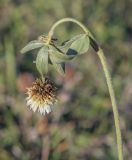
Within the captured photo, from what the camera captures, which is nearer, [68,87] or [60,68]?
[60,68]

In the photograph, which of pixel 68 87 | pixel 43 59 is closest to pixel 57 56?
pixel 43 59

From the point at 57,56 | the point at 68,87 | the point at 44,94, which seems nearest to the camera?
the point at 57,56

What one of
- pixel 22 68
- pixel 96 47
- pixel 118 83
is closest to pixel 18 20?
pixel 22 68

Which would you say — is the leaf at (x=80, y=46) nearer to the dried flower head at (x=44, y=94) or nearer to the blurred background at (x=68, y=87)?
the dried flower head at (x=44, y=94)

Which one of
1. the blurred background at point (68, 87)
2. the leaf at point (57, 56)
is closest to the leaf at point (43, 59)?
the leaf at point (57, 56)

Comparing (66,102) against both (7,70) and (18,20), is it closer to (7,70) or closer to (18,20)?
(7,70)

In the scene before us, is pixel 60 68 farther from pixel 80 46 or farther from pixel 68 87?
pixel 68 87
